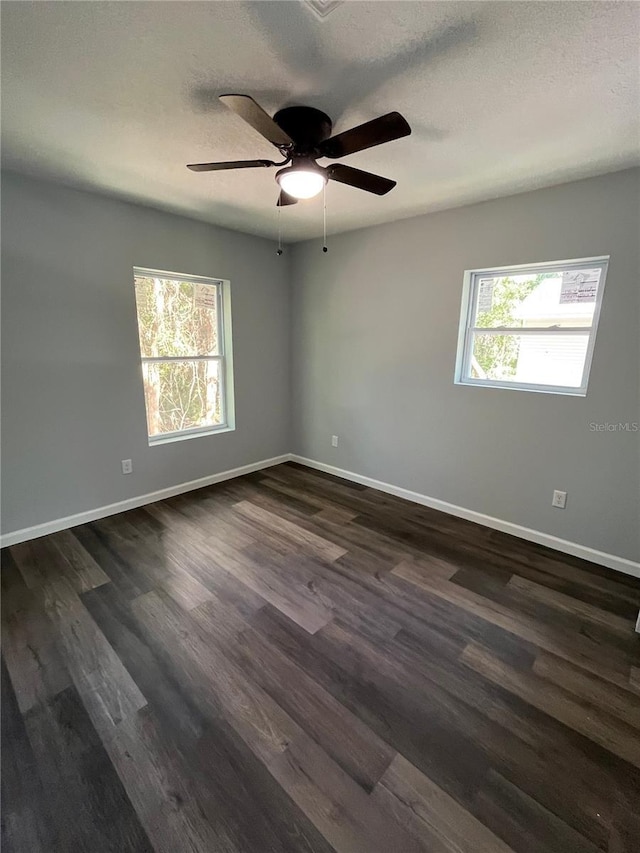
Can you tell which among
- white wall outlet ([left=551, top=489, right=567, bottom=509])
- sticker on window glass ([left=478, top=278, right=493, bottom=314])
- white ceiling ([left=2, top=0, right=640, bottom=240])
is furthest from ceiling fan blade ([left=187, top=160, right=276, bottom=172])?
white wall outlet ([left=551, top=489, right=567, bottom=509])

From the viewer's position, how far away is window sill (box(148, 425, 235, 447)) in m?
3.31

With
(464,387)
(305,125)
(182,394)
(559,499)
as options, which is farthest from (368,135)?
(182,394)

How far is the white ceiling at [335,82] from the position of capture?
3.78ft

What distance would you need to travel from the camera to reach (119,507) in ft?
10.1

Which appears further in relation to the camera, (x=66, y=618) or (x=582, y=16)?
(x=66, y=618)

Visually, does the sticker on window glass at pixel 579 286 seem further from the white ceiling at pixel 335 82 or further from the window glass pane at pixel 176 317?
the window glass pane at pixel 176 317

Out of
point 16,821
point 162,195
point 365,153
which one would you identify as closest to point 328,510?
point 16,821

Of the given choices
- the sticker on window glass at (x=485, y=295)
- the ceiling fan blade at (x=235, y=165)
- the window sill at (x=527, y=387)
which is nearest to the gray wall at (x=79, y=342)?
the ceiling fan blade at (x=235, y=165)

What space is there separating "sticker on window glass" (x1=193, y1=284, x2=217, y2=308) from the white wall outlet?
3447 millimetres

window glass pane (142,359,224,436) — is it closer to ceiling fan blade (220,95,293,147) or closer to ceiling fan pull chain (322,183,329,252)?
ceiling fan pull chain (322,183,329,252)

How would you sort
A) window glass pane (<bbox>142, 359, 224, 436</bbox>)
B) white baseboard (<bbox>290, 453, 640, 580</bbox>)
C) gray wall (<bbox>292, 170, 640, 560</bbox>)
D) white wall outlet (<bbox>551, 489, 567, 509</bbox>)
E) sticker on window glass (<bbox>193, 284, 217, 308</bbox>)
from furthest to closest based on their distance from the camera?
sticker on window glass (<bbox>193, 284, 217, 308</bbox>)
window glass pane (<bbox>142, 359, 224, 436</bbox>)
white wall outlet (<bbox>551, 489, 567, 509</bbox>)
white baseboard (<bbox>290, 453, 640, 580</bbox>)
gray wall (<bbox>292, 170, 640, 560</bbox>)

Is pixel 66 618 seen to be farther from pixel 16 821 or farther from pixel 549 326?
pixel 549 326

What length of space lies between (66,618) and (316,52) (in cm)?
282

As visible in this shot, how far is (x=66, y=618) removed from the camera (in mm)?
1921
